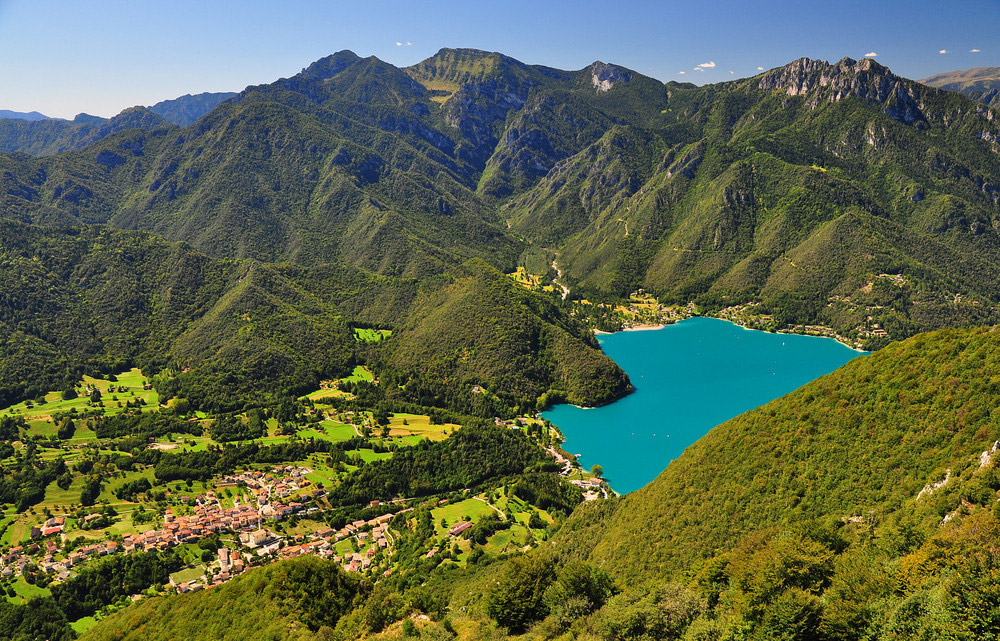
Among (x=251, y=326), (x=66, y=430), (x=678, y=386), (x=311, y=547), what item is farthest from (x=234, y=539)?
(x=678, y=386)

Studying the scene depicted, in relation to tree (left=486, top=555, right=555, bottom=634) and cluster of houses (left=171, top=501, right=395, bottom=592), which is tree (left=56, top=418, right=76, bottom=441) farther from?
tree (left=486, top=555, right=555, bottom=634)

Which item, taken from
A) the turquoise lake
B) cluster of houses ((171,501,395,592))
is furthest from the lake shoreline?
cluster of houses ((171,501,395,592))

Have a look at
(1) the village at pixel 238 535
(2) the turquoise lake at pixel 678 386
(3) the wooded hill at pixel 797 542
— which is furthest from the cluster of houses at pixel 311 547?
(2) the turquoise lake at pixel 678 386

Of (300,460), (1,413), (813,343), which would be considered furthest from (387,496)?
(813,343)

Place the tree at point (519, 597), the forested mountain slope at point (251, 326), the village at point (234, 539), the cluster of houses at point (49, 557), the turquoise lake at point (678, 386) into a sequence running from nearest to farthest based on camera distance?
the tree at point (519, 597) < the cluster of houses at point (49, 557) < the village at point (234, 539) < the turquoise lake at point (678, 386) < the forested mountain slope at point (251, 326)

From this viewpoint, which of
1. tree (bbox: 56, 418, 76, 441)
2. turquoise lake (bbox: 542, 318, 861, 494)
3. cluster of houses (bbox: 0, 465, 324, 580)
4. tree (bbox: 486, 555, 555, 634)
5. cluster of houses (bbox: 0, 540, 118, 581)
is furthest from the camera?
tree (bbox: 56, 418, 76, 441)

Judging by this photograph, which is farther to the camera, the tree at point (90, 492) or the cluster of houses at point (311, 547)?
the tree at point (90, 492)

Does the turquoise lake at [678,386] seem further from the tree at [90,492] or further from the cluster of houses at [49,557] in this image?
the tree at [90,492]

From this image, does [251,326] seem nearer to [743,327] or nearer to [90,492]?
[90,492]
